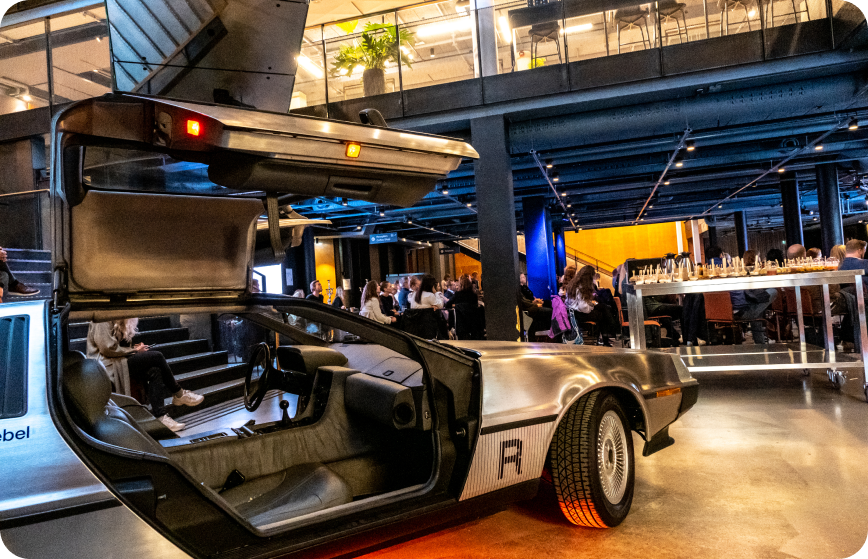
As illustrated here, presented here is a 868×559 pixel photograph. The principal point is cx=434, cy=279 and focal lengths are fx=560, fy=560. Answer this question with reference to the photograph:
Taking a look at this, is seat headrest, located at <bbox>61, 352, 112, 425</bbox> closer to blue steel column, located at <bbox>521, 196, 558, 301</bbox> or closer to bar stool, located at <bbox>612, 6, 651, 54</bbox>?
bar stool, located at <bbox>612, 6, 651, 54</bbox>

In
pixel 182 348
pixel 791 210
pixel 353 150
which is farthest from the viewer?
pixel 791 210

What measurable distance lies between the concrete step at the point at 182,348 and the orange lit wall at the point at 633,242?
2446 cm

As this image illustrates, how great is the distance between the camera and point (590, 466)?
2.62 meters

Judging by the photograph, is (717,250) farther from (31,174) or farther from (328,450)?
(31,174)

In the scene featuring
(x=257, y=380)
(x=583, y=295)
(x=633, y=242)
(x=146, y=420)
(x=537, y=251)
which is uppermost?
(x=633, y=242)

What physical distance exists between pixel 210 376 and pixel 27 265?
10.9 ft

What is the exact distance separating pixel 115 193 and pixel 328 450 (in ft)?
5.21

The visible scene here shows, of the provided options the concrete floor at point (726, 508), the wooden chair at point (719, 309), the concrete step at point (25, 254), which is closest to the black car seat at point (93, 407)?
the concrete floor at point (726, 508)

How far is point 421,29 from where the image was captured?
920cm

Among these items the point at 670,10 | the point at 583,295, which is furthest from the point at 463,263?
the point at 583,295

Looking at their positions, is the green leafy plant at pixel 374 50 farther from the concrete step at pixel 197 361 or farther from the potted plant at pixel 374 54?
the concrete step at pixel 197 361

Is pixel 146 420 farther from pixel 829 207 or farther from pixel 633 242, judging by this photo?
pixel 633 242

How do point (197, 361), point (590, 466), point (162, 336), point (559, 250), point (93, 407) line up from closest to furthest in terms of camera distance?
point (93, 407) → point (590, 466) → point (197, 361) → point (162, 336) → point (559, 250)

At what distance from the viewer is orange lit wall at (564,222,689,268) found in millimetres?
28688
